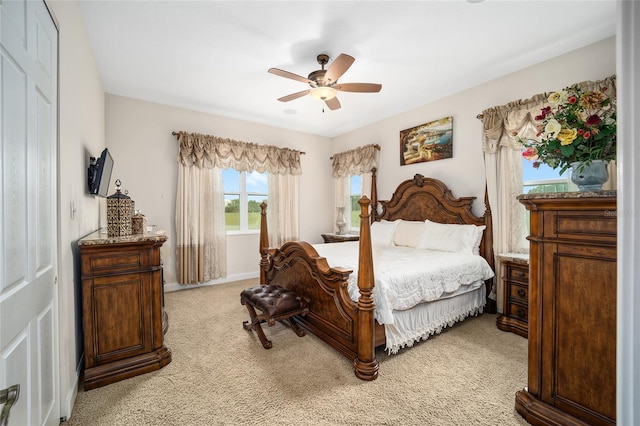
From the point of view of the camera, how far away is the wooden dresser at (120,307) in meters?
1.93

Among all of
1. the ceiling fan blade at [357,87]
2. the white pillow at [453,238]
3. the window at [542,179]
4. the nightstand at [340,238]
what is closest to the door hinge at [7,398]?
the ceiling fan blade at [357,87]

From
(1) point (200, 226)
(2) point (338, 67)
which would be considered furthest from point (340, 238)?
(2) point (338, 67)

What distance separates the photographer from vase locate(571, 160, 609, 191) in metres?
1.53

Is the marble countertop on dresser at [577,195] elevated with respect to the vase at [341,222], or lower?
elevated

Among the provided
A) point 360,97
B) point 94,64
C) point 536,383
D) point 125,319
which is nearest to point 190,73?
point 94,64

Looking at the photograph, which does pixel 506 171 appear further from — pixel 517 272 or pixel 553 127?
pixel 553 127

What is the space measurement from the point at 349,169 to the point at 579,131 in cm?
399

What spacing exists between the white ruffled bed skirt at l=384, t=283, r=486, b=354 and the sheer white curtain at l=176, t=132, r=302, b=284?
124 inches

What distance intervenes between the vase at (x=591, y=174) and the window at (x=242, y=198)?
4.35m

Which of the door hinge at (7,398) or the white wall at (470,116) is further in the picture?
the white wall at (470,116)

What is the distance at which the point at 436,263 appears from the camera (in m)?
2.73

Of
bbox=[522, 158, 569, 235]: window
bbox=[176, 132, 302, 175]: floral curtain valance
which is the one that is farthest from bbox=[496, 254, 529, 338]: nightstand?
bbox=[176, 132, 302, 175]: floral curtain valance

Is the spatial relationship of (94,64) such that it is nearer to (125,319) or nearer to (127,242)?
(127,242)

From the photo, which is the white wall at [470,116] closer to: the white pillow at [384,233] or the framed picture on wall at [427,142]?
the framed picture on wall at [427,142]
